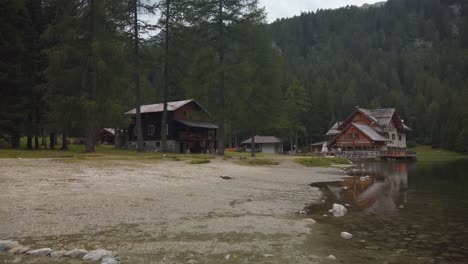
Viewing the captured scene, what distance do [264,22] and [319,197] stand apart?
101 feet

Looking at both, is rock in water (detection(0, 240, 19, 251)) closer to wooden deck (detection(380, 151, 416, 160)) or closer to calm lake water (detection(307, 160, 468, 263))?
calm lake water (detection(307, 160, 468, 263))

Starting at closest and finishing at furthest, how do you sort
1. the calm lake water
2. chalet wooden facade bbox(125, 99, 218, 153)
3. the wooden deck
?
the calm lake water
chalet wooden facade bbox(125, 99, 218, 153)
the wooden deck

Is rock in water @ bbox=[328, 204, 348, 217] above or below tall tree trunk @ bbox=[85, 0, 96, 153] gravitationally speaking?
below

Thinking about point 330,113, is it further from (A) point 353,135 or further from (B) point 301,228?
(B) point 301,228

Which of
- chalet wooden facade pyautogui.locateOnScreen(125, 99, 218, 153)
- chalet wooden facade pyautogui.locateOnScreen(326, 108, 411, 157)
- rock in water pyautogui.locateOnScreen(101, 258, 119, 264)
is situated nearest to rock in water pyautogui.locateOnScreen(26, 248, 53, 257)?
rock in water pyautogui.locateOnScreen(101, 258, 119, 264)

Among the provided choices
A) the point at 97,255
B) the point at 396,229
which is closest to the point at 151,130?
the point at 396,229

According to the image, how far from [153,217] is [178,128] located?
150 ft

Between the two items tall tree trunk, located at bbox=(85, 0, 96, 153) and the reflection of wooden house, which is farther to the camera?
the reflection of wooden house

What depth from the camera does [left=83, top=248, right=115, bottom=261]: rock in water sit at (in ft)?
23.8

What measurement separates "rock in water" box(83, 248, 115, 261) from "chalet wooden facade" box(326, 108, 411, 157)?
73.4 meters

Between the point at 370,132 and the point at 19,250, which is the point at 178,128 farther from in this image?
the point at 19,250

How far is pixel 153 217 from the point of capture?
11.3 metres

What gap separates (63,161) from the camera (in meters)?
24.6

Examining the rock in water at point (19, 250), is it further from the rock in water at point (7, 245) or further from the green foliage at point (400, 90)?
the green foliage at point (400, 90)
